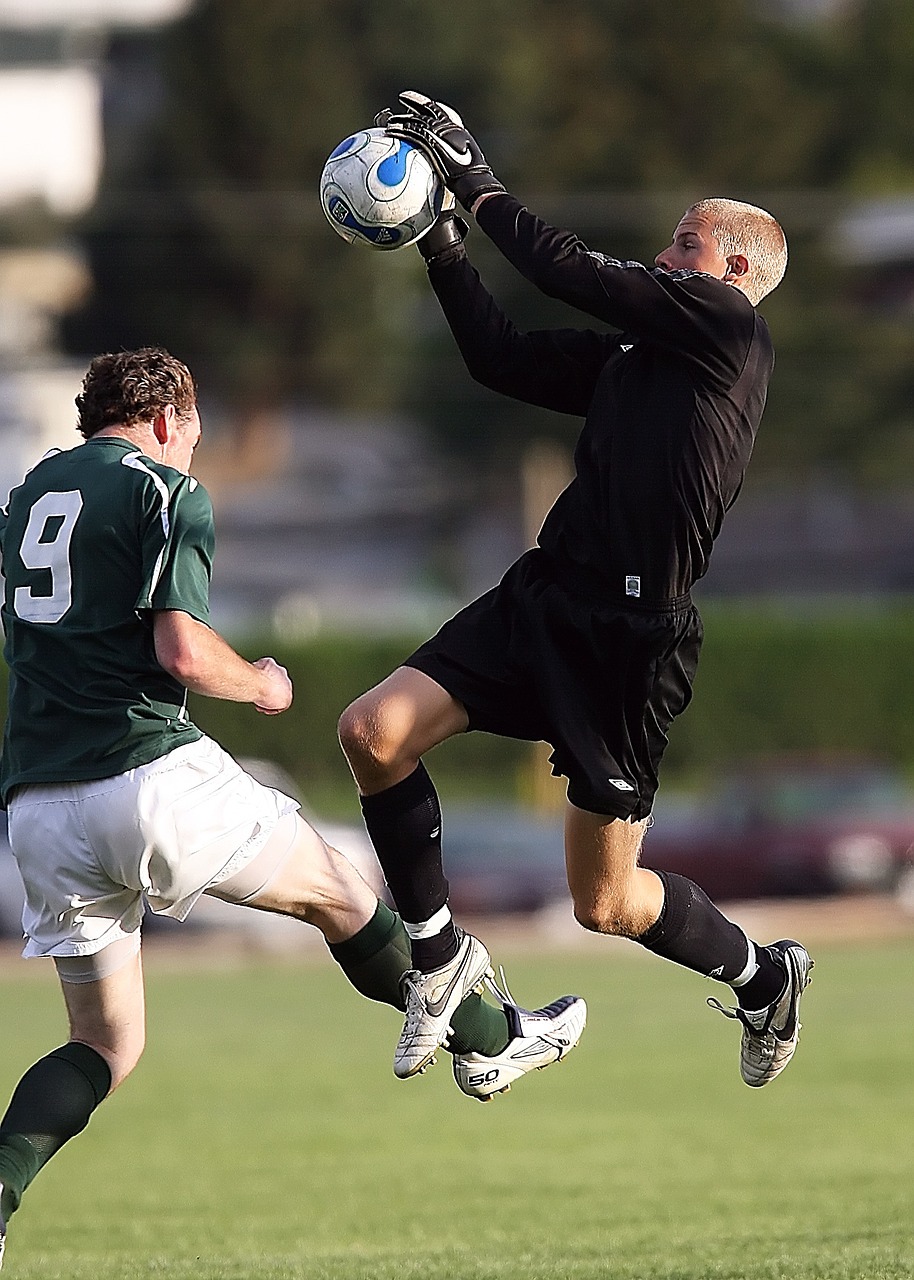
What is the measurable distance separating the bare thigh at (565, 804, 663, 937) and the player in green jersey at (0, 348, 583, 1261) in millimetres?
774

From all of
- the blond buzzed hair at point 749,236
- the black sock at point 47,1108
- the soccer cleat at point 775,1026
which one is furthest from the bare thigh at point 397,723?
the blond buzzed hair at point 749,236

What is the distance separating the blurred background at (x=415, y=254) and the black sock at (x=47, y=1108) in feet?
118

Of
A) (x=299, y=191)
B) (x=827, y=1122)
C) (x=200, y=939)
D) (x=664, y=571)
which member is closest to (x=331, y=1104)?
(x=827, y=1122)

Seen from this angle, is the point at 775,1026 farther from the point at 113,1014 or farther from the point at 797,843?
the point at 797,843

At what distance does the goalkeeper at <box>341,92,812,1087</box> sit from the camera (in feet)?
19.3

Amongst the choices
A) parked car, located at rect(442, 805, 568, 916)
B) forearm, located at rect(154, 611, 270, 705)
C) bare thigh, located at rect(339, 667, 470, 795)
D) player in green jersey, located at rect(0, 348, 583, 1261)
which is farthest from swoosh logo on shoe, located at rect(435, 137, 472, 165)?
parked car, located at rect(442, 805, 568, 916)

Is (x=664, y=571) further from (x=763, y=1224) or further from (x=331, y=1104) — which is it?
(x=331, y=1104)

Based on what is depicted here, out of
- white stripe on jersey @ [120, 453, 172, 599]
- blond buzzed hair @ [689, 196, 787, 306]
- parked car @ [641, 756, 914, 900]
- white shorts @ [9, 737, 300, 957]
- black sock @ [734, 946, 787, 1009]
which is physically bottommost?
parked car @ [641, 756, 914, 900]

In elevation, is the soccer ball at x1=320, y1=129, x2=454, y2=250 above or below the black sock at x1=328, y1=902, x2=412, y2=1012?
above

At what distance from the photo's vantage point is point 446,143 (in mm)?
6059

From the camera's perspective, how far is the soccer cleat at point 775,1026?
21.7 feet

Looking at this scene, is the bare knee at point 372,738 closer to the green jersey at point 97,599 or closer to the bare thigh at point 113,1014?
the green jersey at point 97,599

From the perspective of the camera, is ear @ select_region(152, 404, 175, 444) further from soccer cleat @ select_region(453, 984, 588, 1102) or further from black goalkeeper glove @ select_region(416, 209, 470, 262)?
soccer cleat @ select_region(453, 984, 588, 1102)

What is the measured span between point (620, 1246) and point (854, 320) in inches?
1889
